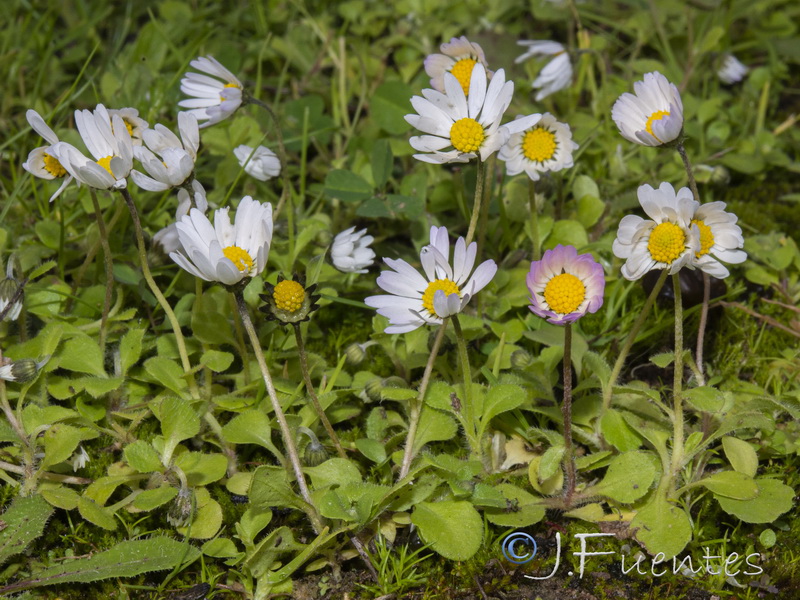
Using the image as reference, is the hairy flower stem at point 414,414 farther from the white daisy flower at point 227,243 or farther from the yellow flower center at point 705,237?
the yellow flower center at point 705,237

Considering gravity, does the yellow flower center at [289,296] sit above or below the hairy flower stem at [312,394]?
above

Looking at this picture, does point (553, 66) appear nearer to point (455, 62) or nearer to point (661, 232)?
point (455, 62)

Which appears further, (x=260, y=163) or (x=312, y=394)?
(x=260, y=163)

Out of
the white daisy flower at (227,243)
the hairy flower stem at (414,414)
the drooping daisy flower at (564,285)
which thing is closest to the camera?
the white daisy flower at (227,243)

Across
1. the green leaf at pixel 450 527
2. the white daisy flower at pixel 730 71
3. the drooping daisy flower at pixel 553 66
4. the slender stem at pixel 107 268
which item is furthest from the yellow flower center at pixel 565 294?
the white daisy flower at pixel 730 71

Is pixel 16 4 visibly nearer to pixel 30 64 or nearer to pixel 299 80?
pixel 30 64

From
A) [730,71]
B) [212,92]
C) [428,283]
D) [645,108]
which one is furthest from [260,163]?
[730,71]
